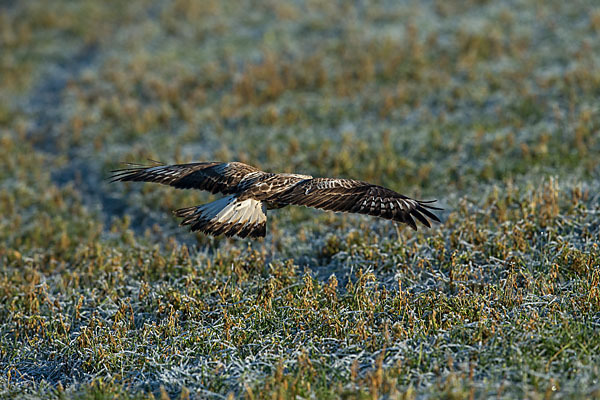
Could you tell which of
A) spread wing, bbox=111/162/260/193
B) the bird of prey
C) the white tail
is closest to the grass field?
the white tail

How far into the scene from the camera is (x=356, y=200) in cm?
635

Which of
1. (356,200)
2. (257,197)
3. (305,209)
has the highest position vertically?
(356,200)

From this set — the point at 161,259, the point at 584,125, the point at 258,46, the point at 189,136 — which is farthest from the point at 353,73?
the point at 161,259

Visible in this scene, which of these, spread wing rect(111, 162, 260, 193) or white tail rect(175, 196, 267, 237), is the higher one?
spread wing rect(111, 162, 260, 193)

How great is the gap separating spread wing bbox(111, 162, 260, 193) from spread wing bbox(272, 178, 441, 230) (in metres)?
0.90

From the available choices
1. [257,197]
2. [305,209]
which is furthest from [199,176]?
[305,209]

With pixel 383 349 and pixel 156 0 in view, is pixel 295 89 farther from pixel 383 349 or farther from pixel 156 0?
pixel 383 349

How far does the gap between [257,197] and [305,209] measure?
2142mm

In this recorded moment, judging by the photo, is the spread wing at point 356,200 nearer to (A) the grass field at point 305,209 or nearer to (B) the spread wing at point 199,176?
(A) the grass field at point 305,209

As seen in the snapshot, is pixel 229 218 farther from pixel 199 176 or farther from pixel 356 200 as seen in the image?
pixel 356 200

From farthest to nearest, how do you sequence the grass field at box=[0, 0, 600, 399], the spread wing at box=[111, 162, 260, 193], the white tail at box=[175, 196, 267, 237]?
the spread wing at box=[111, 162, 260, 193] < the white tail at box=[175, 196, 267, 237] < the grass field at box=[0, 0, 600, 399]

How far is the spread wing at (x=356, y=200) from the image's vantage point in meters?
6.20

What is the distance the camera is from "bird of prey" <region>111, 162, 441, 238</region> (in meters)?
6.27

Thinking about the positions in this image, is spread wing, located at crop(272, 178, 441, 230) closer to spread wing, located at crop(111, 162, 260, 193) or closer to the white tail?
the white tail
